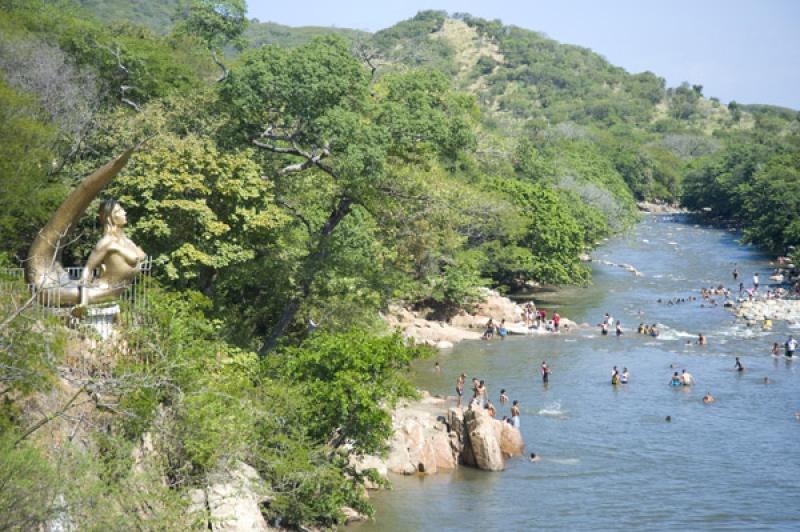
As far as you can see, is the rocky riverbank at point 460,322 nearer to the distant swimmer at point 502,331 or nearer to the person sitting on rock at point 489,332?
the person sitting on rock at point 489,332

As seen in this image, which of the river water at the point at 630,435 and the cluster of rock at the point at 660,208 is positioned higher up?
the cluster of rock at the point at 660,208

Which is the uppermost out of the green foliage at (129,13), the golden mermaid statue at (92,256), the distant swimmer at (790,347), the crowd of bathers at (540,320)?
the green foliage at (129,13)

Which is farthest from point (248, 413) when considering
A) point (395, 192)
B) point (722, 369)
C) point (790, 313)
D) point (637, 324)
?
point (790, 313)

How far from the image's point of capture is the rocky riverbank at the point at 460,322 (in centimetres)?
4753

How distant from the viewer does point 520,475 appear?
29.6m

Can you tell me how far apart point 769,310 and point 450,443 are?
31309 millimetres

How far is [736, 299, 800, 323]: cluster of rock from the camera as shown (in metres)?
53.7

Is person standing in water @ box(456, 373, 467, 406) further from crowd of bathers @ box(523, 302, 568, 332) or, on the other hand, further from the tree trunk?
crowd of bathers @ box(523, 302, 568, 332)

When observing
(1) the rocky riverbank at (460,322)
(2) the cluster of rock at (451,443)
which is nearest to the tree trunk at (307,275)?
(2) the cluster of rock at (451,443)

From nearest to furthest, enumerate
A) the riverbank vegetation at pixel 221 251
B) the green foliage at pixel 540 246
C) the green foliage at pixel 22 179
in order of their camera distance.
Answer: the riverbank vegetation at pixel 221 251 → the green foliage at pixel 22 179 → the green foliage at pixel 540 246

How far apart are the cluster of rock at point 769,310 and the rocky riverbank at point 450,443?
26.8 metres

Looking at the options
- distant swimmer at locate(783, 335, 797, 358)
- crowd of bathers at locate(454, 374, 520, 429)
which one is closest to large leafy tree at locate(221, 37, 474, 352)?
crowd of bathers at locate(454, 374, 520, 429)

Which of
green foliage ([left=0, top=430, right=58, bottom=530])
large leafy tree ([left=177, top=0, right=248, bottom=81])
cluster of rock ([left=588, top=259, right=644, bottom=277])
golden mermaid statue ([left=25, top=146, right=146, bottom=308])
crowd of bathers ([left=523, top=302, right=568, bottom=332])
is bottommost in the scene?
crowd of bathers ([left=523, top=302, right=568, bottom=332])

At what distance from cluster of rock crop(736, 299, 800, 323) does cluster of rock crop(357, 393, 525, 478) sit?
27.1 metres
